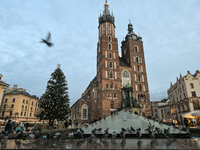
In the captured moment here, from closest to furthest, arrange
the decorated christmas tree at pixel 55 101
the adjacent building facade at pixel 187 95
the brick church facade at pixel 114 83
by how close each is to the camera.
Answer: the decorated christmas tree at pixel 55 101 → the adjacent building facade at pixel 187 95 → the brick church facade at pixel 114 83

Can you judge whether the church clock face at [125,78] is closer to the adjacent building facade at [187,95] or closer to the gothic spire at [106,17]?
the adjacent building facade at [187,95]

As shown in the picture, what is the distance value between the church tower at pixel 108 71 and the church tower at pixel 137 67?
4810 mm

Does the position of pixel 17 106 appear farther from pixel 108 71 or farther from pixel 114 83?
pixel 114 83

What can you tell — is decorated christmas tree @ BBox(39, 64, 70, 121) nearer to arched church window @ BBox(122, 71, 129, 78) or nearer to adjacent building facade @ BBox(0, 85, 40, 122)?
arched church window @ BBox(122, 71, 129, 78)

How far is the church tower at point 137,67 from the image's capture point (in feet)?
128

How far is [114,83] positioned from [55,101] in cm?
1939

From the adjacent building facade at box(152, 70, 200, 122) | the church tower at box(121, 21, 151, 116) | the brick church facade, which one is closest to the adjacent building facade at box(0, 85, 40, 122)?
the brick church facade

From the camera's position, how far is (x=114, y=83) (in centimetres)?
3850

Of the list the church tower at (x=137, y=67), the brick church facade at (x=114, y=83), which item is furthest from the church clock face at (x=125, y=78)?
the church tower at (x=137, y=67)

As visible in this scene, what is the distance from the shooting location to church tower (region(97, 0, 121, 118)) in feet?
119

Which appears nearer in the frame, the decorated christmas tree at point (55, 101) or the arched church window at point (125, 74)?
Result: the decorated christmas tree at point (55, 101)

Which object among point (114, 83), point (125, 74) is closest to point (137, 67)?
point (125, 74)

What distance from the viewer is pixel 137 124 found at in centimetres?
1555

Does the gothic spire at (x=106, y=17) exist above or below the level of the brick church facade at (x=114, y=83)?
above
